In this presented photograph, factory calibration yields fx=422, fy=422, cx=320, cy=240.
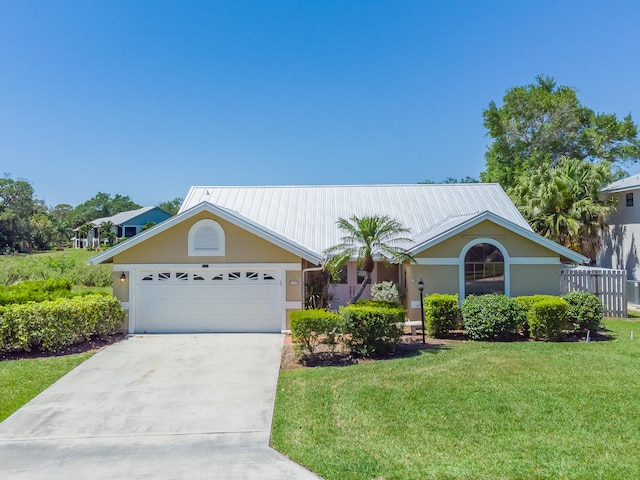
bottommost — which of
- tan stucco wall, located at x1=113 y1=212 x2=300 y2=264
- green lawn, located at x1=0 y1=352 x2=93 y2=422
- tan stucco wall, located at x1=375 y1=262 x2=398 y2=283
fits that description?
green lawn, located at x1=0 y1=352 x2=93 y2=422

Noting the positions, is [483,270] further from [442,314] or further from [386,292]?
[386,292]

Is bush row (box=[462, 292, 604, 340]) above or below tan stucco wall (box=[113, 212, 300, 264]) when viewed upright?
below

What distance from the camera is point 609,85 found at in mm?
21688

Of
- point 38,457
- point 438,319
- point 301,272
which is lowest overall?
point 38,457

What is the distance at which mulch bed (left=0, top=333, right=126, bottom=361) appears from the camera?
10992mm

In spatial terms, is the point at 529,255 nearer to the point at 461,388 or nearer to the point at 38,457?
the point at 461,388


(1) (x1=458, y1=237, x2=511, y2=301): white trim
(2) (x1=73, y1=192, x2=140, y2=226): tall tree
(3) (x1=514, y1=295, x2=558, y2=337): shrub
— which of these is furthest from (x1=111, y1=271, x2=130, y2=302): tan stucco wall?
(2) (x1=73, y1=192, x2=140, y2=226): tall tree

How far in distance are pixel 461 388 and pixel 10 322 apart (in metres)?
11.0

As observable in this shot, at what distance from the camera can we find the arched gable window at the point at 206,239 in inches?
548

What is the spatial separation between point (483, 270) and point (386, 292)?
10.7 feet

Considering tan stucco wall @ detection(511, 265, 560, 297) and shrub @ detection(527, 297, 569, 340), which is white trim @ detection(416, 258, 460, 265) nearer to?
tan stucco wall @ detection(511, 265, 560, 297)

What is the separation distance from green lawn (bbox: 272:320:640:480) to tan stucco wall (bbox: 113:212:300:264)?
5.15 metres

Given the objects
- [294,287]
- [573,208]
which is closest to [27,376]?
[294,287]

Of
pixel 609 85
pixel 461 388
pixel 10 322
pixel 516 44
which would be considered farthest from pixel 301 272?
pixel 609 85
